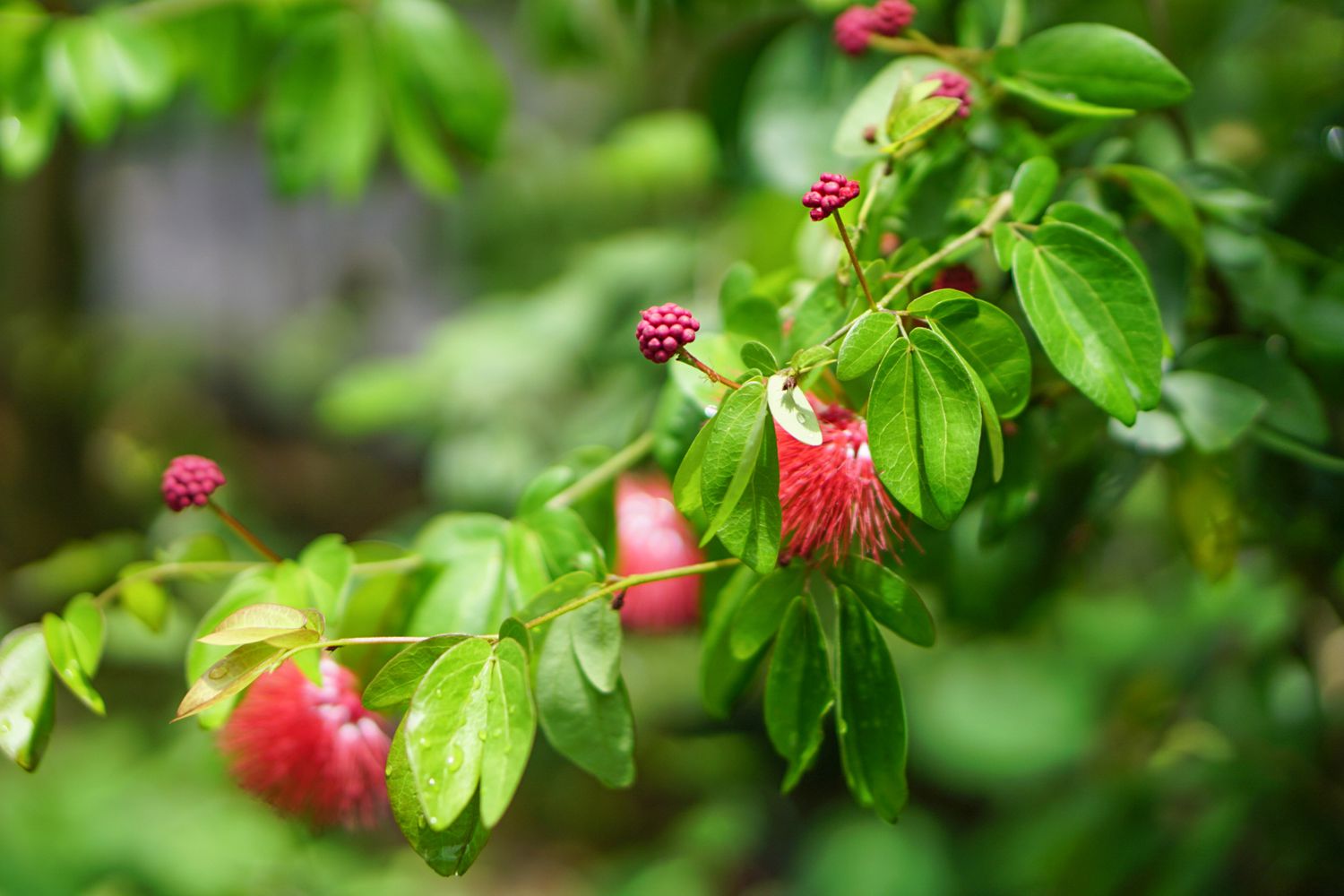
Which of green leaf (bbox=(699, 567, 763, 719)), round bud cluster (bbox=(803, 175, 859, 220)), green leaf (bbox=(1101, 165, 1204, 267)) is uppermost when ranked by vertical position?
round bud cluster (bbox=(803, 175, 859, 220))

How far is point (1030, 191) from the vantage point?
44 centimetres

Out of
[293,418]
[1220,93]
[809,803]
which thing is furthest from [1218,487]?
[293,418]

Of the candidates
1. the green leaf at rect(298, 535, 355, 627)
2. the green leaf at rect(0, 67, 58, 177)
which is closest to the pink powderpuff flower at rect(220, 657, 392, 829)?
the green leaf at rect(298, 535, 355, 627)

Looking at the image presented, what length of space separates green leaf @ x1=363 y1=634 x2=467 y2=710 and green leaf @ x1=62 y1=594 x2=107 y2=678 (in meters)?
0.19

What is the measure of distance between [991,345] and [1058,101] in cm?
16

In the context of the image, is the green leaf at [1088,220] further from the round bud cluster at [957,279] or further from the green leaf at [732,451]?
the green leaf at [732,451]

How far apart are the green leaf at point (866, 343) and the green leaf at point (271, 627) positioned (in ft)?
0.76

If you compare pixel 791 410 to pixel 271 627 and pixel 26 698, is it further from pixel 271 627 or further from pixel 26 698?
pixel 26 698

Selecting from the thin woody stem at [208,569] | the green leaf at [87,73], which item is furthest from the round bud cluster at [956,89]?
the green leaf at [87,73]

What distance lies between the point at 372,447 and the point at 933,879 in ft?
7.16

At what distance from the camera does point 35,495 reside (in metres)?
1.79

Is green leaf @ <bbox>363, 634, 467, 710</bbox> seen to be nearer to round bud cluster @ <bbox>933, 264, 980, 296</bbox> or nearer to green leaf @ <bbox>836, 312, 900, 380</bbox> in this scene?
green leaf @ <bbox>836, 312, 900, 380</bbox>

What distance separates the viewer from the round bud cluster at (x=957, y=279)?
1.58ft

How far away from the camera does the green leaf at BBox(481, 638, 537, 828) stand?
0.34 m
